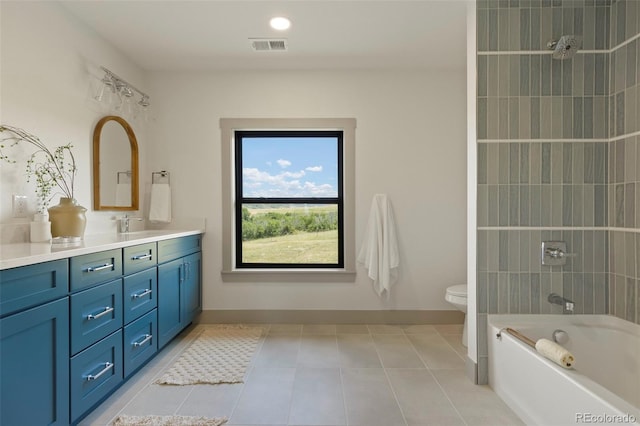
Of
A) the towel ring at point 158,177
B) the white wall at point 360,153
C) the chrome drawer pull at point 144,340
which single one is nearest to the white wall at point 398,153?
the white wall at point 360,153

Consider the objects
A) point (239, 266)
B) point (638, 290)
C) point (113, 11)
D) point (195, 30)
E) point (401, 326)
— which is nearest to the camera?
point (638, 290)

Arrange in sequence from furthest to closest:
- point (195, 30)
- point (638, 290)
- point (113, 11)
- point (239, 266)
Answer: point (239, 266), point (195, 30), point (113, 11), point (638, 290)

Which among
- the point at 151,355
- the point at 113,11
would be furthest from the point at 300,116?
the point at 151,355

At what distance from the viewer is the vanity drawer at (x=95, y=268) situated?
63.6 inches

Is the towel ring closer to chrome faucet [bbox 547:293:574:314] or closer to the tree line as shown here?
the tree line

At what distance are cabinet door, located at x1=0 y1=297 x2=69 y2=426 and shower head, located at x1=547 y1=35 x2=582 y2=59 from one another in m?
2.94

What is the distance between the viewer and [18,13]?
193 cm

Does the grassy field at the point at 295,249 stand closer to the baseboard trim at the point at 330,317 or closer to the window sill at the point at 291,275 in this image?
the window sill at the point at 291,275

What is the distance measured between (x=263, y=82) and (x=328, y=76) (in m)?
0.62

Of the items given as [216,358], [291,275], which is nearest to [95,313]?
[216,358]

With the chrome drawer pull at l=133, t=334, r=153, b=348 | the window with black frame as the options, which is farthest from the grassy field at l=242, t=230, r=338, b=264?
the chrome drawer pull at l=133, t=334, r=153, b=348

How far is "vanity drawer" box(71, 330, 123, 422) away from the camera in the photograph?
160 centimetres

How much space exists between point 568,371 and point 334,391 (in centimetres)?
119

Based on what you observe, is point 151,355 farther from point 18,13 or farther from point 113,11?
point 113,11
